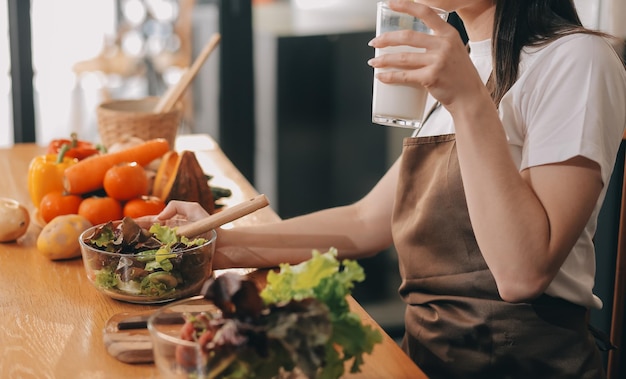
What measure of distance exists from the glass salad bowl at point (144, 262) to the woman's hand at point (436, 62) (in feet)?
1.30

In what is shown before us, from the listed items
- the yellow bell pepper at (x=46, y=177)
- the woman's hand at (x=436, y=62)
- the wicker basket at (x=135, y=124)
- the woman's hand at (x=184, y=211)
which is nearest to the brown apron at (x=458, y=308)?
the woman's hand at (x=436, y=62)

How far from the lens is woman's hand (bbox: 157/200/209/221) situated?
1414 millimetres

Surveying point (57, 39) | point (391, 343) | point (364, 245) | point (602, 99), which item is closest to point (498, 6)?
point (602, 99)

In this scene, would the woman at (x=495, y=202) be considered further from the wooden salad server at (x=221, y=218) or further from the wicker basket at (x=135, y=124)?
the wicker basket at (x=135, y=124)

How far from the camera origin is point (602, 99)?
4.06ft

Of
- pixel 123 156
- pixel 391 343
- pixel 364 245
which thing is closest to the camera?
pixel 391 343

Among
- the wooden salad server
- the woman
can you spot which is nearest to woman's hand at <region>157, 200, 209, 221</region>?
the woman

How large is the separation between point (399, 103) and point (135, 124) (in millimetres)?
951

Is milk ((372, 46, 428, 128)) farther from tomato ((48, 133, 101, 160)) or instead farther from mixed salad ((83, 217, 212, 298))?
tomato ((48, 133, 101, 160))

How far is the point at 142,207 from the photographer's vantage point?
1559 millimetres

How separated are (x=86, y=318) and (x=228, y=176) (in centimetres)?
94

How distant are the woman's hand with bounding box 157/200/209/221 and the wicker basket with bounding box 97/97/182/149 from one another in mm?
691

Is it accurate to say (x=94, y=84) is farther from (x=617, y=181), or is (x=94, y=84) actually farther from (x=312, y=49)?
(x=617, y=181)

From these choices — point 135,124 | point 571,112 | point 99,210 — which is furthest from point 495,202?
point 135,124
